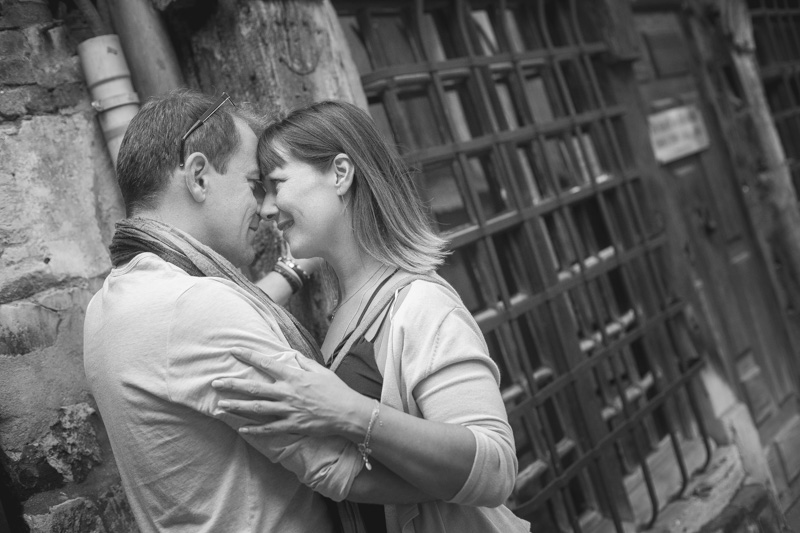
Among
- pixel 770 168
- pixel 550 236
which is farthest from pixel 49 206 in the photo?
pixel 770 168

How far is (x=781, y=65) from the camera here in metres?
6.22

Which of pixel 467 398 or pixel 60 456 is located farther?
pixel 60 456

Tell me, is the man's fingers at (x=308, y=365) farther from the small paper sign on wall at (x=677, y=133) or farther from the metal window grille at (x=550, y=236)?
the small paper sign on wall at (x=677, y=133)

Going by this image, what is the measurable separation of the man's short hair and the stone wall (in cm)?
44

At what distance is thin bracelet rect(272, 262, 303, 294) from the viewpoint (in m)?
2.44

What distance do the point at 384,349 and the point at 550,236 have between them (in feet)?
6.72

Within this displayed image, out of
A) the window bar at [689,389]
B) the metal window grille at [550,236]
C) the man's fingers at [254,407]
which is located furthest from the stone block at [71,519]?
the window bar at [689,389]

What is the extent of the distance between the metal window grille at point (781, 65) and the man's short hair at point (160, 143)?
5.27 metres

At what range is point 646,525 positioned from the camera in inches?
145

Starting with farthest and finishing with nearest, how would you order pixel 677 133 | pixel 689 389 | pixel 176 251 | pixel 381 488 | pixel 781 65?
pixel 781 65, pixel 677 133, pixel 689 389, pixel 176 251, pixel 381 488

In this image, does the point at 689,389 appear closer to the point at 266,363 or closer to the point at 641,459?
the point at 641,459

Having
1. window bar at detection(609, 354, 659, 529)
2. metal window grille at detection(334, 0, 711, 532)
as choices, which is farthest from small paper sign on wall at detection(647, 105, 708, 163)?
window bar at detection(609, 354, 659, 529)

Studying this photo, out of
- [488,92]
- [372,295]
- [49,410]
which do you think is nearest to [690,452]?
[488,92]

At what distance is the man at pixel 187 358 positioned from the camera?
1.58 meters
